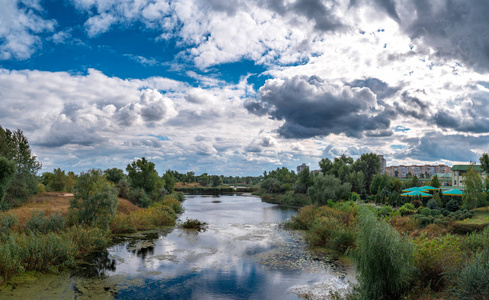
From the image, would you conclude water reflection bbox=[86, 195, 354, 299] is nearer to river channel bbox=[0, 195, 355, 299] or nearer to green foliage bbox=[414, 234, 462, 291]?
river channel bbox=[0, 195, 355, 299]

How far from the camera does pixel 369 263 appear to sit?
10.9m

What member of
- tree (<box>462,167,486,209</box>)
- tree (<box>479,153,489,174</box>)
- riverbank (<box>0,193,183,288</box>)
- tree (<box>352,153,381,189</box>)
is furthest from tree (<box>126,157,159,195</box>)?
tree (<box>479,153,489,174</box>)

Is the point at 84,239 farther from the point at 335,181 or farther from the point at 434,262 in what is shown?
the point at 335,181

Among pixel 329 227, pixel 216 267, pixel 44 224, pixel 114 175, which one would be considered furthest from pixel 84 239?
pixel 114 175

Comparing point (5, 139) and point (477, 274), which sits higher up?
point (5, 139)

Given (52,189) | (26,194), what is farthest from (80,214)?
(52,189)

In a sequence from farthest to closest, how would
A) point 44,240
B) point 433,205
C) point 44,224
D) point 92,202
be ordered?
1. point 433,205
2. point 92,202
3. point 44,224
4. point 44,240

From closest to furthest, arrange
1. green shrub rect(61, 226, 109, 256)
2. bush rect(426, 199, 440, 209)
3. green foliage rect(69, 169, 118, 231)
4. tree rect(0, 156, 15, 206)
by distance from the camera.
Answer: green shrub rect(61, 226, 109, 256) → green foliage rect(69, 169, 118, 231) → tree rect(0, 156, 15, 206) → bush rect(426, 199, 440, 209)

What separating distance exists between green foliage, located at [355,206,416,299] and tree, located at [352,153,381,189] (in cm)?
6616

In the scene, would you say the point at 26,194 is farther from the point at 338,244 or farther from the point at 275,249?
the point at 338,244

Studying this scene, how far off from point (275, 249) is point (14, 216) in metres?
18.4

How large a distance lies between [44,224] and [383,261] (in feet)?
71.0

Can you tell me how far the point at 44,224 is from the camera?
21.4 m

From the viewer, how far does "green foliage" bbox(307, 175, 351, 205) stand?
45.8 m
